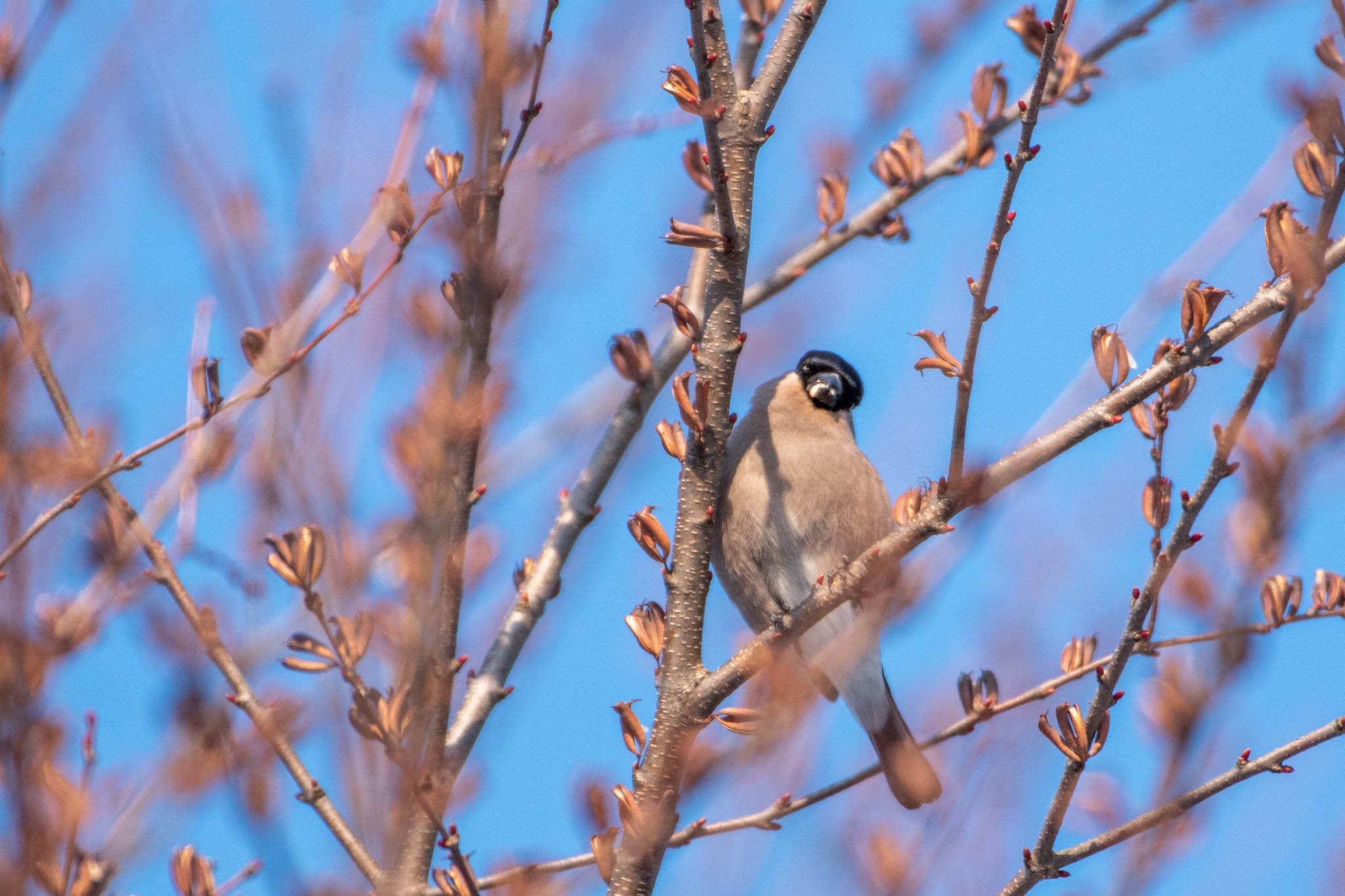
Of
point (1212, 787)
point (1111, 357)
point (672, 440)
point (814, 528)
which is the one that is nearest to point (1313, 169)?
point (1111, 357)

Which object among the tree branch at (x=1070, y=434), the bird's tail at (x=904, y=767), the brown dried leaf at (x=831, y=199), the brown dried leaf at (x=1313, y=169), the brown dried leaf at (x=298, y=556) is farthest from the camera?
the bird's tail at (x=904, y=767)

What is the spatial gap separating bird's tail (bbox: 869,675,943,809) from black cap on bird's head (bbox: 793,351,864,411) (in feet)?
3.56

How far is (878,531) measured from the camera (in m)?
4.32

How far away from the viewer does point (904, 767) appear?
3.89 metres

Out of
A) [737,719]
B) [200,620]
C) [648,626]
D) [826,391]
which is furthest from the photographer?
[826,391]

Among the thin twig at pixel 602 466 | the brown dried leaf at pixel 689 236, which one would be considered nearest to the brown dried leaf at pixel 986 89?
the thin twig at pixel 602 466

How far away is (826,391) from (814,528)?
0.70 meters

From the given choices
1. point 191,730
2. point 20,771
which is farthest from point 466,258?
point 191,730

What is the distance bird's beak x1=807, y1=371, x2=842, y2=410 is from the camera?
180 inches

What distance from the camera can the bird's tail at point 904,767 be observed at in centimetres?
392

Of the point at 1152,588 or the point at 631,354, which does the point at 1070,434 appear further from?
the point at 631,354

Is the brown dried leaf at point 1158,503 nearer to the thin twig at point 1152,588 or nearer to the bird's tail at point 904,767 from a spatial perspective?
the thin twig at point 1152,588

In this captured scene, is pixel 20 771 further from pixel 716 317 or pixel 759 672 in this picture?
pixel 716 317

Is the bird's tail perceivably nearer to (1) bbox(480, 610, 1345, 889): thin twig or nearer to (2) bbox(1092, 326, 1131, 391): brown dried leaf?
(1) bbox(480, 610, 1345, 889): thin twig
